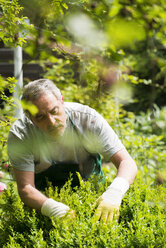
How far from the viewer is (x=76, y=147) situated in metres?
2.27

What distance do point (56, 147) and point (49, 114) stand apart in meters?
0.34

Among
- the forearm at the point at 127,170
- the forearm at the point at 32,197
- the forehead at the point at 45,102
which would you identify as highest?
the forehead at the point at 45,102

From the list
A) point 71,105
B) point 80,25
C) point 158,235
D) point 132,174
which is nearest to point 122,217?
point 158,235

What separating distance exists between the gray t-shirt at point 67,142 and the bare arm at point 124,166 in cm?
4

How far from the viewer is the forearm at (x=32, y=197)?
1.92 m

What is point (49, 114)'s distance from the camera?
2.02 metres

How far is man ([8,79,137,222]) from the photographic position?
1970 millimetres

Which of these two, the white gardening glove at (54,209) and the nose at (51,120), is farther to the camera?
the nose at (51,120)

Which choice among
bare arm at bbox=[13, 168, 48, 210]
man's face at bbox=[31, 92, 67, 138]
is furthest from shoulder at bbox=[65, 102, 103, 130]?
bare arm at bbox=[13, 168, 48, 210]

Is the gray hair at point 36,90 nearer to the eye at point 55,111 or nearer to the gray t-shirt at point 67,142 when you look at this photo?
the eye at point 55,111

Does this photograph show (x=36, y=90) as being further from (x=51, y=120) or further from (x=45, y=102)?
(x=51, y=120)

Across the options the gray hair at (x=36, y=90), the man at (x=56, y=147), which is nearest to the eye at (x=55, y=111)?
the man at (x=56, y=147)

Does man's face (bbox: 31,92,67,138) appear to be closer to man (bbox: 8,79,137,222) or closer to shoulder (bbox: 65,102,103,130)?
man (bbox: 8,79,137,222)

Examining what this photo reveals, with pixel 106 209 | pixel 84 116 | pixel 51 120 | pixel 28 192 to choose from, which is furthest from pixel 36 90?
pixel 106 209
